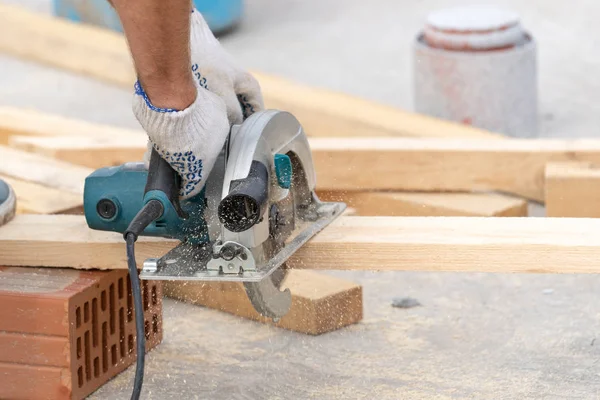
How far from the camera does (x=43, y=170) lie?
3.40m

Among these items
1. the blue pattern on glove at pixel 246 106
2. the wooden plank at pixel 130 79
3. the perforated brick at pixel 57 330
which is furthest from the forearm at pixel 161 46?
the wooden plank at pixel 130 79

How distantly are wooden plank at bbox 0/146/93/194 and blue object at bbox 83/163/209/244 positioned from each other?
26.6 inches

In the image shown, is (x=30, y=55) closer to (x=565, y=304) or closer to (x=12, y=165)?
(x=12, y=165)

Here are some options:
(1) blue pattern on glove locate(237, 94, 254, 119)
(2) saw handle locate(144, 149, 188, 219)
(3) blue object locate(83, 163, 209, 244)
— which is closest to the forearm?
(2) saw handle locate(144, 149, 188, 219)

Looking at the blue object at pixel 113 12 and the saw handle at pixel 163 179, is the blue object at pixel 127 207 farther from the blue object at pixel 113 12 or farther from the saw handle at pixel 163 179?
the blue object at pixel 113 12

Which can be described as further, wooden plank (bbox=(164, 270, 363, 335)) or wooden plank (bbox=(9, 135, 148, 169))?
wooden plank (bbox=(9, 135, 148, 169))

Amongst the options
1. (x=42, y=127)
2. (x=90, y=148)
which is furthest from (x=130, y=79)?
(x=90, y=148)

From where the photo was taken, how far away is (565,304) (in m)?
3.09

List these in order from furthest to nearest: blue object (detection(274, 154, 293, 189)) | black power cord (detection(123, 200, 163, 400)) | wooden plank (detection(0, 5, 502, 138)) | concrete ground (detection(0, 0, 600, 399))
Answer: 1. wooden plank (detection(0, 5, 502, 138))
2. concrete ground (detection(0, 0, 600, 399))
3. blue object (detection(274, 154, 293, 189))
4. black power cord (detection(123, 200, 163, 400))

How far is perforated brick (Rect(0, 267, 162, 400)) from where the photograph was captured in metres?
2.53

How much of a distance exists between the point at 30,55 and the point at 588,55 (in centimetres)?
296

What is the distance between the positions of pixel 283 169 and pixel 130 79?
3196 mm

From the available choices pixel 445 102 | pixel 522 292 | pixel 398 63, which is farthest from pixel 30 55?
pixel 522 292

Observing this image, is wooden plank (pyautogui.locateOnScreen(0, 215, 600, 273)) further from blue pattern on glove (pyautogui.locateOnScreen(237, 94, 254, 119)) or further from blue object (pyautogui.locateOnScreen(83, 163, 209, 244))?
blue pattern on glove (pyautogui.locateOnScreen(237, 94, 254, 119))
